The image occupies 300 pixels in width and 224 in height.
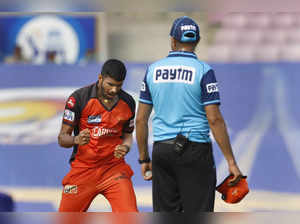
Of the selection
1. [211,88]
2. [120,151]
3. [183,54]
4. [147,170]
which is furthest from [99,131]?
[211,88]

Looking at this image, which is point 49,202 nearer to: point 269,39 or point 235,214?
point 269,39

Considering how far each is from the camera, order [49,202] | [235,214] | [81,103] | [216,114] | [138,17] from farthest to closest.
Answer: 1. [138,17]
2. [49,202]
3. [81,103]
4. [216,114]
5. [235,214]

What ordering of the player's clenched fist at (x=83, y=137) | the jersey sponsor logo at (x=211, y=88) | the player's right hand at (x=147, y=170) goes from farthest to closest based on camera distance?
the player's right hand at (x=147, y=170) < the player's clenched fist at (x=83, y=137) < the jersey sponsor logo at (x=211, y=88)

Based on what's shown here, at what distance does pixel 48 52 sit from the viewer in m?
8.97

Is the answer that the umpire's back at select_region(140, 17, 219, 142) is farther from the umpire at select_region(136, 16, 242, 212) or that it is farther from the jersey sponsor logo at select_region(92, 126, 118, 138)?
the jersey sponsor logo at select_region(92, 126, 118, 138)

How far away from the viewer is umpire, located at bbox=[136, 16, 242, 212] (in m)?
4.37

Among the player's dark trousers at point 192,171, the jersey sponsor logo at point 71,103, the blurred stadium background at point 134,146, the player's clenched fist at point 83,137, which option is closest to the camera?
the player's dark trousers at point 192,171

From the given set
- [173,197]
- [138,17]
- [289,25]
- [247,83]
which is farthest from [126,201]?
[289,25]

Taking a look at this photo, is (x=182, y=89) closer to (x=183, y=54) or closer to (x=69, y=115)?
(x=183, y=54)

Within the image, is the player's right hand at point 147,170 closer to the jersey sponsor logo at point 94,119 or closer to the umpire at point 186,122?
the umpire at point 186,122

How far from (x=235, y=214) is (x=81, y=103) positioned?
8.99 feet

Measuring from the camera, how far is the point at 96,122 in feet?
16.5

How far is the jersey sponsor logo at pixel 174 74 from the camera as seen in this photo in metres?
4.37

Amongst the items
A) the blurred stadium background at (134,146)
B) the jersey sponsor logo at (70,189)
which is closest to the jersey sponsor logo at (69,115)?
the jersey sponsor logo at (70,189)
